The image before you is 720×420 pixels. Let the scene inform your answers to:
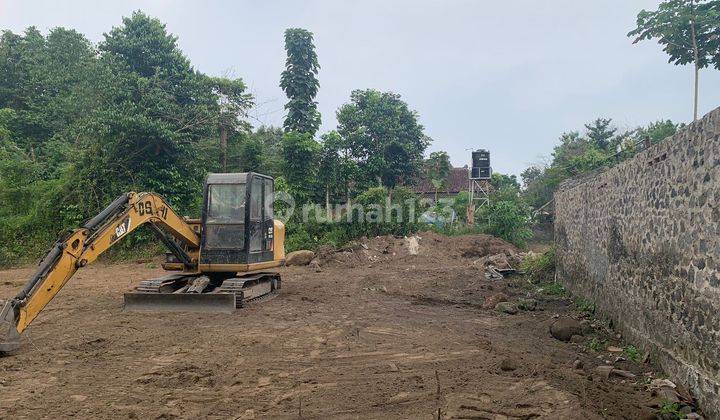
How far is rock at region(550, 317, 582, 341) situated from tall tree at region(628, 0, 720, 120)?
1372 cm

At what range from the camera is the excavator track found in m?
9.21

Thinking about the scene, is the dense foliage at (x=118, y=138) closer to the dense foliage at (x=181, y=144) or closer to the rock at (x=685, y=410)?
the dense foliage at (x=181, y=144)

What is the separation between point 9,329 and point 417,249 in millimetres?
16361

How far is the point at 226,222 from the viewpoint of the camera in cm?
990

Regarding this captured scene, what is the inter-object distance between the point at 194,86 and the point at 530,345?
782 inches

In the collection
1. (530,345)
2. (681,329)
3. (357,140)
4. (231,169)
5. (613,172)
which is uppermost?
(357,140)

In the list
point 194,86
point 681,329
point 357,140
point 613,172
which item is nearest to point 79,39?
→ point 194,86

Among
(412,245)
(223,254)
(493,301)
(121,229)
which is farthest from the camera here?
(412,245)

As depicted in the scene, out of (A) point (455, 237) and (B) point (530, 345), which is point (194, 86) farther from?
(B) point (530, 345)

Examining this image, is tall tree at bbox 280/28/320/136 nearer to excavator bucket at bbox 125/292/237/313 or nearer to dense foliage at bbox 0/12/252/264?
dense foliage at bbox 0/12/252/264

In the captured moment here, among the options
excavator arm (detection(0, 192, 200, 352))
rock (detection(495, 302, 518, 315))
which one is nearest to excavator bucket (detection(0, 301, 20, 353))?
excavator arm (detection(0, 192, 200, 352))

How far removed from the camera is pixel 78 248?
7.04 metres

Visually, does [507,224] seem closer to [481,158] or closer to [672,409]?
[481,158]

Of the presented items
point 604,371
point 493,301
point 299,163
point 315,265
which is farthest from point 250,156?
point 604,371
